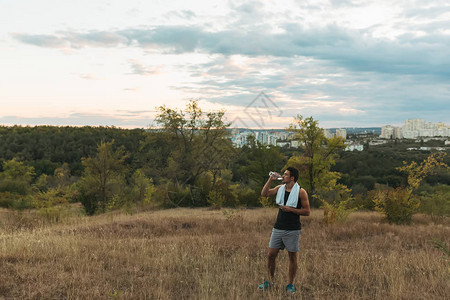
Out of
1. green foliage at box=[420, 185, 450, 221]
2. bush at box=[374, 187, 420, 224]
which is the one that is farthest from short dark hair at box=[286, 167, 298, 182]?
green foliage at box=[420, 185, 450, 221]

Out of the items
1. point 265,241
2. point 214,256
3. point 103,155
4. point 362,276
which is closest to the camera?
point 362,276

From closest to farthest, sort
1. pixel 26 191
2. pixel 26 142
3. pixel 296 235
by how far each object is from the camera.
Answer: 1. pixel 296 235
2. pixel 26 191
3. pixel 26 142

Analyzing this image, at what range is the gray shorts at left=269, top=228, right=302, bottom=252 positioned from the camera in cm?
514

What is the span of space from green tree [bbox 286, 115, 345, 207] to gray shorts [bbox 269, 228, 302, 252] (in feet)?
76.4

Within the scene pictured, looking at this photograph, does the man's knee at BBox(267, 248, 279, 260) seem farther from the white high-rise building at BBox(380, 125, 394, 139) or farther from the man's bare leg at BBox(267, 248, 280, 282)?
the white high-rise building at BBox(380, 125, 394, 139)

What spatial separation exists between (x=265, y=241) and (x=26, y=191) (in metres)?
57.5

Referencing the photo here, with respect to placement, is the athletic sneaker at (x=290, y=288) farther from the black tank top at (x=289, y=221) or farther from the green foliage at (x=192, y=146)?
the green foliage at (x=192, y=146)

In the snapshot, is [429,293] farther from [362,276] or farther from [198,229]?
[198,229]

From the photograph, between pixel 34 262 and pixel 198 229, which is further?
pixel 198 229

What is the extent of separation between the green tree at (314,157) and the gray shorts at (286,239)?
23.3 meters

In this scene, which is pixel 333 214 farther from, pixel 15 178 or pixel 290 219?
pixel 15 178

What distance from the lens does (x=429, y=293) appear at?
519 cm

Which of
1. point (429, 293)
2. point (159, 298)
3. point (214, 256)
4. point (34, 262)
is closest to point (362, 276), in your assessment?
point (429, 293)

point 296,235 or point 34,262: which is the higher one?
point 296,235
